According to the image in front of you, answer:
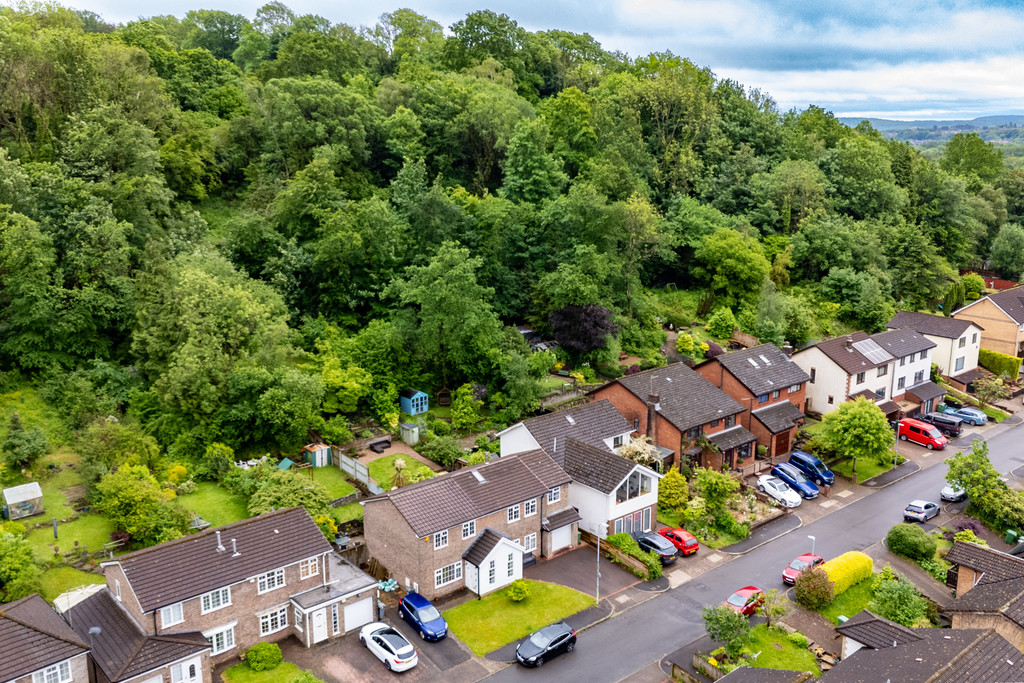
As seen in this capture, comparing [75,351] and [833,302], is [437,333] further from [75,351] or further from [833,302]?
[833,302]

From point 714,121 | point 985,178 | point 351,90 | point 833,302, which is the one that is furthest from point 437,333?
point 985,178

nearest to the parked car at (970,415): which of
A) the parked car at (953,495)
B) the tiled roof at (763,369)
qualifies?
the tiled roof at (763,369)

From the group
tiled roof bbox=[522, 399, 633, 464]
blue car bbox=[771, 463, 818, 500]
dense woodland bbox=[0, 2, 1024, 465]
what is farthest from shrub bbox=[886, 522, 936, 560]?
dense woodland bbox=[0, 2, 1024, 465]

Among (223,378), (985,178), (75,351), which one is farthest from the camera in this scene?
(985,178)

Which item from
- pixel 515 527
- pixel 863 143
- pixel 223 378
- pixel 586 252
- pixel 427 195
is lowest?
pixel 515 527

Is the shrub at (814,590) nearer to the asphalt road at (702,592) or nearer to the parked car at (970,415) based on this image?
the asphalt road at (702,592)
